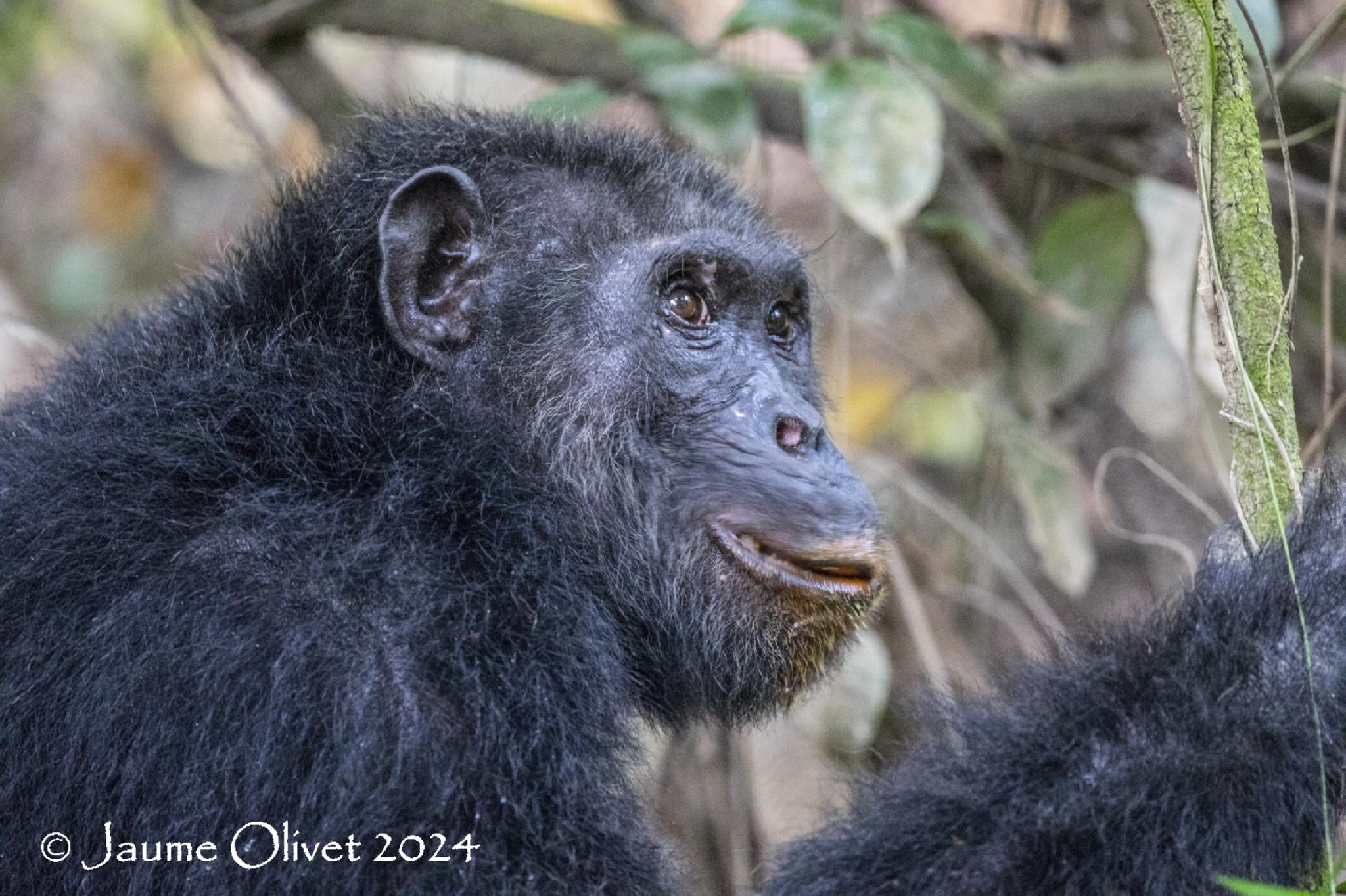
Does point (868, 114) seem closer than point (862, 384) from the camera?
Answer: Yes

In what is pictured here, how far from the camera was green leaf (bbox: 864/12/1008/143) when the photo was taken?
4996mm

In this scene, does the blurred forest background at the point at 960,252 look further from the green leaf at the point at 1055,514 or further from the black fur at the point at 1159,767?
the black fur at the point at 1159,767

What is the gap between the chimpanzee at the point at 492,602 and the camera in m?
2.71

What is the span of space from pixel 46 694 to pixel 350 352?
37.7 inches

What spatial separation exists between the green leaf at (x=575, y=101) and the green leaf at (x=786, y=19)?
476 millimetres

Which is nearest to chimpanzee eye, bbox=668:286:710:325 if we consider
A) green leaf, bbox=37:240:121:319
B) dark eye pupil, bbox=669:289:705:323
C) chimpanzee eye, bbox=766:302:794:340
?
dark eye pupil, bbox=669:289:705:323

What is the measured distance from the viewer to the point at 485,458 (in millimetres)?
3240

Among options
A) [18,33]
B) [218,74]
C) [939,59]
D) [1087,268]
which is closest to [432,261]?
[939,59]

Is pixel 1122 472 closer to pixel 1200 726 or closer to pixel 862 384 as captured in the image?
pixel 862 384

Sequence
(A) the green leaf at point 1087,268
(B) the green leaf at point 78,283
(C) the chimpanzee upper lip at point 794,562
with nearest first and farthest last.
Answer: (C) the chimpanzee upper lip at point 794,562 → (A) the green leaf at point 1087,268 → (B) the green leaf at point 78,283

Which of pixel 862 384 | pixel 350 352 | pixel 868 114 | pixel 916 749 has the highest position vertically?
pixel 862 384

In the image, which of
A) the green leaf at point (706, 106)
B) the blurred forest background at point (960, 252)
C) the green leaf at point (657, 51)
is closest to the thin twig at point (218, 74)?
the blurred forest background at point (960, 252)

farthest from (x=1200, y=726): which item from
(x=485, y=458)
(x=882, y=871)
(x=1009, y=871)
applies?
(x=485, y=458)

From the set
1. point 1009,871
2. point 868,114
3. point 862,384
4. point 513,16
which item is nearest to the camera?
point 1009,871
